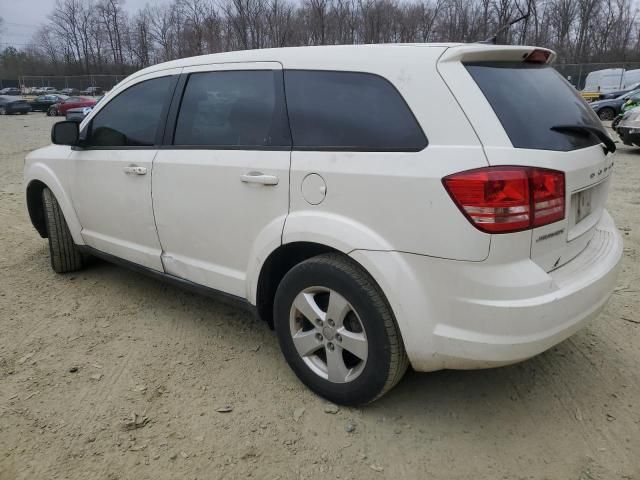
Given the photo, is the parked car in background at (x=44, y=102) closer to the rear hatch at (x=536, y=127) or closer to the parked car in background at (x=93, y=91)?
the parked car in background at (x=93, y=91)

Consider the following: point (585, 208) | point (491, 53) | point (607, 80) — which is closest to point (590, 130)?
point (585, 208)

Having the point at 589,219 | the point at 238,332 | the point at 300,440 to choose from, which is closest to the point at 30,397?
the point at 238,332

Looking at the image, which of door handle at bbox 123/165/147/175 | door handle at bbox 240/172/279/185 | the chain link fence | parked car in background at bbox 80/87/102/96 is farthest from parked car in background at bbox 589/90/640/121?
parked car in background at bbox 80/87/102/96

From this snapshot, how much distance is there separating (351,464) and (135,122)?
2.69m

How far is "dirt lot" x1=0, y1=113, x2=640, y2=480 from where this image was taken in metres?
2.34

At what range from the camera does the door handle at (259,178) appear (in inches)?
105

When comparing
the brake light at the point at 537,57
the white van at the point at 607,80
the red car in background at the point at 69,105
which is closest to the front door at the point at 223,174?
the brake light at the point at 537,57

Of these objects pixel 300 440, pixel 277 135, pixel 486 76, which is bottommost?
pixel 300 440

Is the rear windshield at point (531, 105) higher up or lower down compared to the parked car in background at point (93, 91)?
higher up

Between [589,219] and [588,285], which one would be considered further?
[589,219]

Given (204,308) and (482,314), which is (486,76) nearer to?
(482,314)

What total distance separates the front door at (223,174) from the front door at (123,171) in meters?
0.16

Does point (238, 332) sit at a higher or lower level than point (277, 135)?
lower

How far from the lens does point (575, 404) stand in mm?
2684
